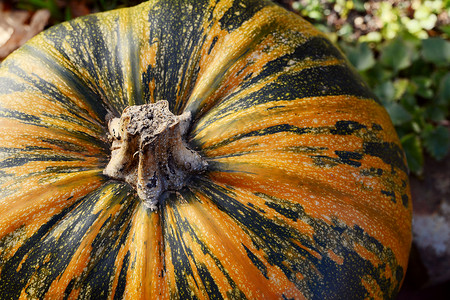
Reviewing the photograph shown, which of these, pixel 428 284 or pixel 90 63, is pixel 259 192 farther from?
pixel 428 284

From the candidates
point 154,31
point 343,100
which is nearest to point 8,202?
point 154,31

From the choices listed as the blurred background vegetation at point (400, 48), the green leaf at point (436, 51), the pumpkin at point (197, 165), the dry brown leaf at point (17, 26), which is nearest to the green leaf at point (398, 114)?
the blurred background vegetation at point (400, 48)

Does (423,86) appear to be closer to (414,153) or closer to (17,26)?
(414,153)

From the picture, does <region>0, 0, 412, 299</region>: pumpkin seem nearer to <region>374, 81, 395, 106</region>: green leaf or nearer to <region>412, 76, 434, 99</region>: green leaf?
<region>374, 81, 395, 106</region>: green leaf

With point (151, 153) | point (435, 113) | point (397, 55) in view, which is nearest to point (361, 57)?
point (397, 55)

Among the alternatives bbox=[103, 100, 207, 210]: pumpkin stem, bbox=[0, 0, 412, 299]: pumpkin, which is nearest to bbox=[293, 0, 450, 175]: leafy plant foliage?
bbox=[0, 0, 412, 299]: pumpkin

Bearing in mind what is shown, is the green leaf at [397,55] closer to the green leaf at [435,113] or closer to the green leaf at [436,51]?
the green leaf at [436,51]
